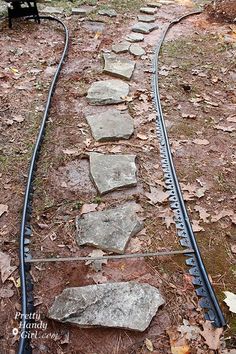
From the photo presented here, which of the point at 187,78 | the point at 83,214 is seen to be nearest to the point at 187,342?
the point at 83,214

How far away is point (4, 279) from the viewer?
2.65 m

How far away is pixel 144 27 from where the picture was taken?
7570mm

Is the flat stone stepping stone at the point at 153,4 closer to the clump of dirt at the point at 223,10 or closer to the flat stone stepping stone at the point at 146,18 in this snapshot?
the flat stone stepping stone at the point at 146,18

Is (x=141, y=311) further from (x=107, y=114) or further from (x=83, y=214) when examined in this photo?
(x=107, y=114)

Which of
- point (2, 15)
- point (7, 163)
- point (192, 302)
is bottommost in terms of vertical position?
point (192, 302)

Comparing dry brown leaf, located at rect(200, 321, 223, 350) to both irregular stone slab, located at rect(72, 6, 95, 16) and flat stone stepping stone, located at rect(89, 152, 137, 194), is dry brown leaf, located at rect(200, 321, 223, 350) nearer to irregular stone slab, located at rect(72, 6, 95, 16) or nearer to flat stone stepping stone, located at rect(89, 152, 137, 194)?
flat stone stepping stone, located at rect(89, 152, 137, 194)

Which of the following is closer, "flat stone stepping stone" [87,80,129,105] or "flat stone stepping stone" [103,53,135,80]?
"flat stone stepping stone" [87,80,129,105]

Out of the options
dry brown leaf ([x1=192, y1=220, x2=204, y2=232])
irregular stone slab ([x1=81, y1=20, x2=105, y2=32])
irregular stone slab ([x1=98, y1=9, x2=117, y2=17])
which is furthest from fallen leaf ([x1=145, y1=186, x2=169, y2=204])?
irregular stone slab ([x1=98, y1=9, x2=117, y2=17])

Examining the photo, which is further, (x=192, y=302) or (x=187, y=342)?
(x=192, y=302)

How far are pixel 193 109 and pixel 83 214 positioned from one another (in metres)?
2.54

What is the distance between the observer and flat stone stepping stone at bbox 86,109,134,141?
13.7 ft

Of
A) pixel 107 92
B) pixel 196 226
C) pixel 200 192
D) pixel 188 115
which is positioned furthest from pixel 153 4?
pixel 196 226

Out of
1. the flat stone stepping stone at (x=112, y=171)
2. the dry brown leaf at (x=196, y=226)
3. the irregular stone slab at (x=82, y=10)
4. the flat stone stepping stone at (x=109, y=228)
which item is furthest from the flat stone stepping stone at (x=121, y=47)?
the dry brown leaf at (x=196, y=226)

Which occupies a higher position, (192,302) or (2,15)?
(2,15)
